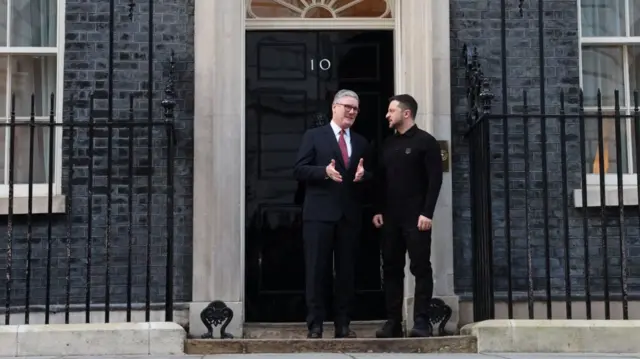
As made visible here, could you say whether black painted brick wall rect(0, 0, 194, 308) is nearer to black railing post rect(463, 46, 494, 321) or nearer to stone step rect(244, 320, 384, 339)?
stone step rect(244, 320, 384, 339)

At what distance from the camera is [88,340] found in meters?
5.84

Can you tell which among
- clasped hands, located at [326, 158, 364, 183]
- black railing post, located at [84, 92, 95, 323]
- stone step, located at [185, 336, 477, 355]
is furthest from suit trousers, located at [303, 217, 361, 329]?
black railing post, located at [84, 92, 95, 323]

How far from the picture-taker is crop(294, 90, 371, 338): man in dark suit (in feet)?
19.8

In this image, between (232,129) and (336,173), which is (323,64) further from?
(336,173)

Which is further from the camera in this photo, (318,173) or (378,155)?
(378,155)

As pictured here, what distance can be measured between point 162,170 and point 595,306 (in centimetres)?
365

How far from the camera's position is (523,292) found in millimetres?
6973

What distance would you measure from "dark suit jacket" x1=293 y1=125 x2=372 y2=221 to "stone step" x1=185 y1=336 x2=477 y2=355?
0.87 m

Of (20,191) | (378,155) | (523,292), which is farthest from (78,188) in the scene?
(523,292)

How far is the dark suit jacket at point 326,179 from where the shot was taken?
20.0 ft

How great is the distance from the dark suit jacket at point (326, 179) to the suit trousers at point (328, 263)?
0.08 metres

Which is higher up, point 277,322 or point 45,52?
point 45,52

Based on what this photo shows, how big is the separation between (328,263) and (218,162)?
1.33 meters

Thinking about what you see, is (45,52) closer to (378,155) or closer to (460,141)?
(378,155)
